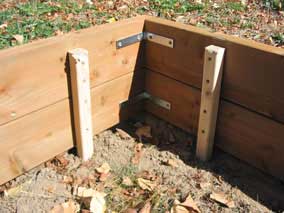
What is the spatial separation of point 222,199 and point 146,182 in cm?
49

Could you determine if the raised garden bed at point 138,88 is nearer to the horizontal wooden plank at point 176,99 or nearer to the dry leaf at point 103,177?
the horizontal wooden plank at point 176,99

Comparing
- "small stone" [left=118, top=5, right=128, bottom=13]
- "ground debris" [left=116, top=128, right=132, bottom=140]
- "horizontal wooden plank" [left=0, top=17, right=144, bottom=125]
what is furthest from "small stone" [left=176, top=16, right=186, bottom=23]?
"ground debris" [left=116, top=128, right=132, bottom=140]

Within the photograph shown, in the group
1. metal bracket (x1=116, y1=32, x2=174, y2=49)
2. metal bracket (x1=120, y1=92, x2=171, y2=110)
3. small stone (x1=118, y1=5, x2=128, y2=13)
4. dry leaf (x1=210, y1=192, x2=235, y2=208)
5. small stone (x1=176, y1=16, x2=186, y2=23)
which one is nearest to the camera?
dry leaf (x1=210, y1=192, x2=235, y2=208)

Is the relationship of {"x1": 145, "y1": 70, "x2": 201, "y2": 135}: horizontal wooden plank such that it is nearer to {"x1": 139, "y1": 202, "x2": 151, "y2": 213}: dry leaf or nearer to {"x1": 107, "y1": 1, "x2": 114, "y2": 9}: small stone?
{"x1": 139, "y1": 202, "x2": 151, "y2": 213}: dry leaf

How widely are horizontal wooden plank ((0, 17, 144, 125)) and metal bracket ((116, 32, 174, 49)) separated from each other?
36 mm

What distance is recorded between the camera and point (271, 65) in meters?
2.20

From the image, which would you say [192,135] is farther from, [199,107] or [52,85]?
[52,85]

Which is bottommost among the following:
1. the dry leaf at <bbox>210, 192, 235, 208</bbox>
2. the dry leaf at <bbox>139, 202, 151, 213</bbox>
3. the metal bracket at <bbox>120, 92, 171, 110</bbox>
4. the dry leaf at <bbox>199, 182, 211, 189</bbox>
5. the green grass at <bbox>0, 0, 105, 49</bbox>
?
the dry leaf at <bbox>210, 192, 235, 208</bbox>

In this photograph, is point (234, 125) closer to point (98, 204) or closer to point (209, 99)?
point (209, 99)

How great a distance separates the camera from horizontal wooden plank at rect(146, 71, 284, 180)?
2.37 m

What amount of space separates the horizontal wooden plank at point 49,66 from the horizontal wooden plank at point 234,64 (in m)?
0.32

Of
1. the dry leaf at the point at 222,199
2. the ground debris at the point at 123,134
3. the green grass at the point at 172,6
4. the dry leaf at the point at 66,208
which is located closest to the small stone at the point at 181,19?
the green grass at the point at 172,6

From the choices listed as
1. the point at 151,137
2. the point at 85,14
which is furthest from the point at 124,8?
the point at 151,137

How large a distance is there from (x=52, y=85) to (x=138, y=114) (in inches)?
38.1
